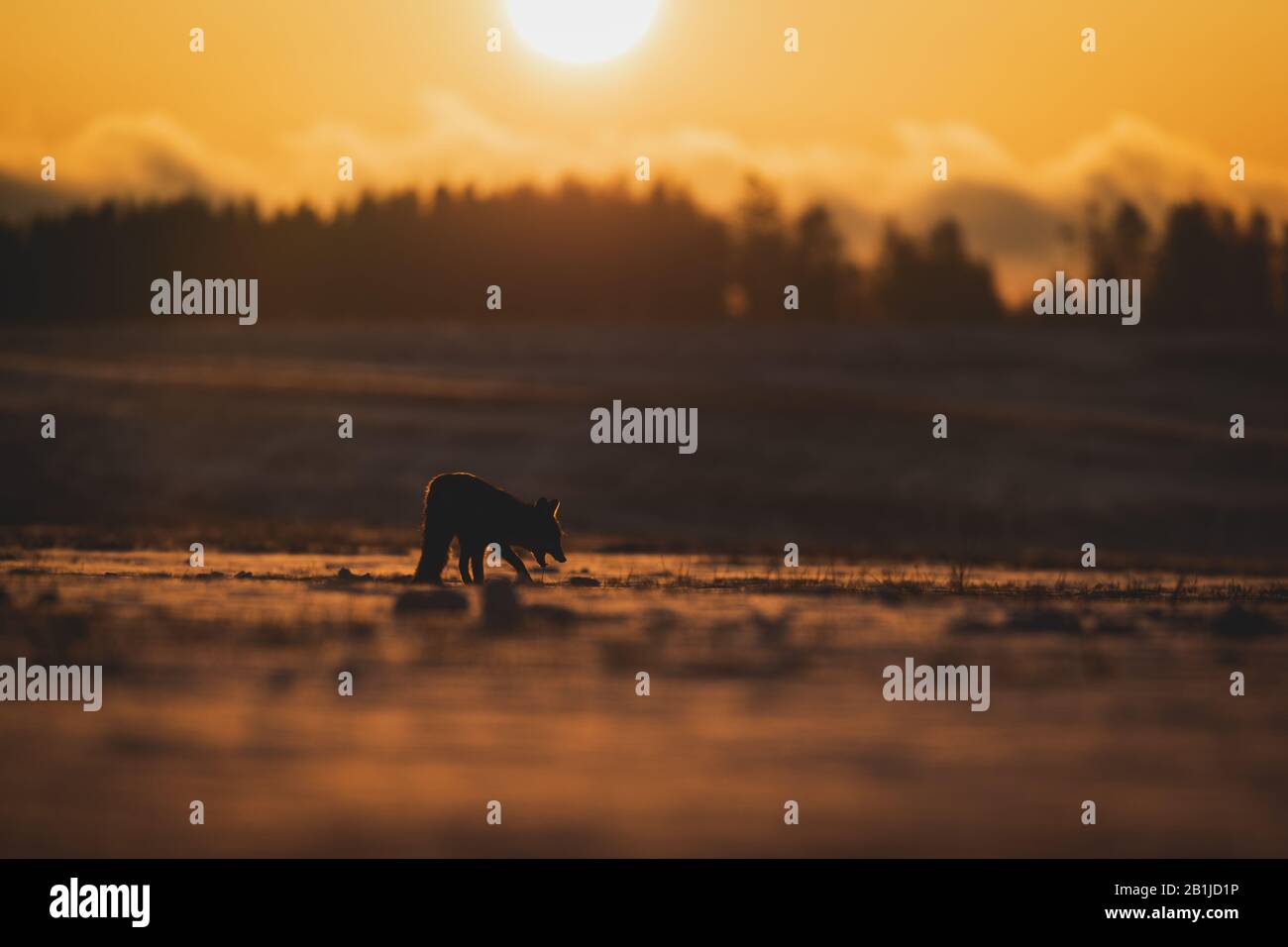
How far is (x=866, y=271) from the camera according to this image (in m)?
149

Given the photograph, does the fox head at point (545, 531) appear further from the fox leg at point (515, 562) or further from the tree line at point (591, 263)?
the tree line at point (591, 263)

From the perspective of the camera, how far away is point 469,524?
28.0 meters

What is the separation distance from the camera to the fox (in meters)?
27.9

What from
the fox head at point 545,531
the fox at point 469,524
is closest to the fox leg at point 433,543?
the fox at point 469,524

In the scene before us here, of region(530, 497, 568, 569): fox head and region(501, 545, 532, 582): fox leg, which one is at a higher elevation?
region(530, 497, 568, 569): fox head

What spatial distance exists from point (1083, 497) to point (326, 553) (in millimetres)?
26415

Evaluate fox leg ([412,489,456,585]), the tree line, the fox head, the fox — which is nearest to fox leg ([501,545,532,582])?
the fox

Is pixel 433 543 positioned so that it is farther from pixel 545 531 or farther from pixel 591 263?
pixel 591 263

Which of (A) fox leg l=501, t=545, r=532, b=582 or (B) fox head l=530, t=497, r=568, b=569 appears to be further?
(B) fox head l=530, t=497, r=568, b=569

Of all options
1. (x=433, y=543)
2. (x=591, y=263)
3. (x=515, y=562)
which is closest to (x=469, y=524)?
(x=433, y=543)

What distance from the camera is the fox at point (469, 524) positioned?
1097 inches

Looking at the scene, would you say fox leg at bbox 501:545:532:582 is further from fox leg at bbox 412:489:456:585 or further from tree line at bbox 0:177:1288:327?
tree line at bbox 0:177:1288:327

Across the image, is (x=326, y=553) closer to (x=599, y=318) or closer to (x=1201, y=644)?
(x=1201, y=644)
